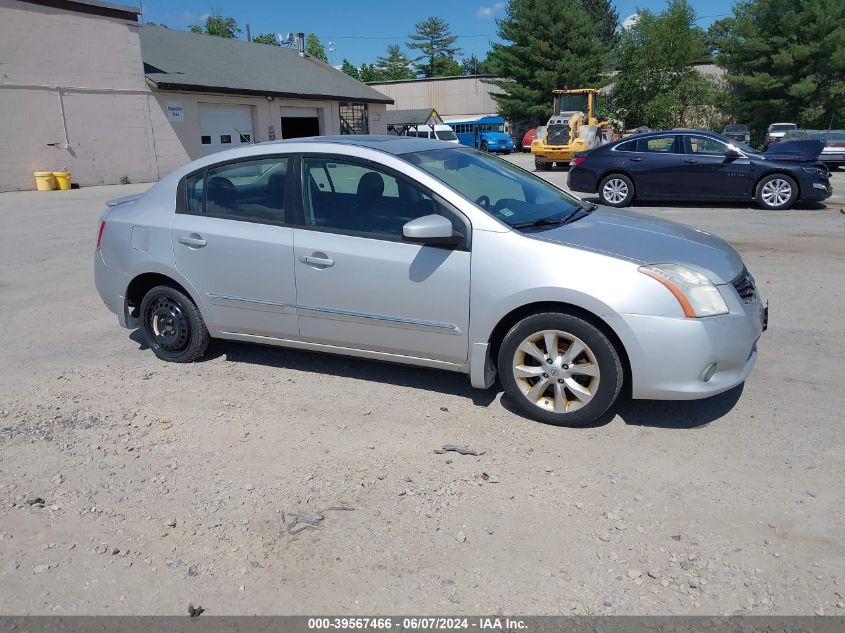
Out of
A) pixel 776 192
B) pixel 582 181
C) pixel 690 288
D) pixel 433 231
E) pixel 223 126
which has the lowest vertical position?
pixel 776 192

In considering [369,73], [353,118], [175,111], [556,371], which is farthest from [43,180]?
[369,73]

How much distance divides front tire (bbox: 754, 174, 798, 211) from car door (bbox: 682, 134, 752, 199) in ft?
0.87

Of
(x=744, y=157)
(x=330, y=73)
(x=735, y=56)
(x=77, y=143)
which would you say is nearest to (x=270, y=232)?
(x=744, y=157)

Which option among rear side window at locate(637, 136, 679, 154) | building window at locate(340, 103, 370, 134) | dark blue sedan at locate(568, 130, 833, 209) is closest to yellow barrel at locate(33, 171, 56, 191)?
building window at locate(340, 103, 370, 134)

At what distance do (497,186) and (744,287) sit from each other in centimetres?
171

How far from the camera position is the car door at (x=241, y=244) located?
4.71 metres

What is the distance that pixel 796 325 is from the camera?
19.2 ft

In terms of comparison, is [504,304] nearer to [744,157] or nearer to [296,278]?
[296,278]

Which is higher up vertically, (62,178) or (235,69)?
(235,69)

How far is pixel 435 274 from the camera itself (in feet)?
13.8

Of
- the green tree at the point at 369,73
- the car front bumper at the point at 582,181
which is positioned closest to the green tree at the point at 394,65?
the green tree at the point at 369,73

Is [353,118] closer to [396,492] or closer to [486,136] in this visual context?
[486,136]

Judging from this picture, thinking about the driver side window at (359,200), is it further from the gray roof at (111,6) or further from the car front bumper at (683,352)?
the gray roof at (111,6)

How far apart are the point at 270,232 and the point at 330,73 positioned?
34552 mm
